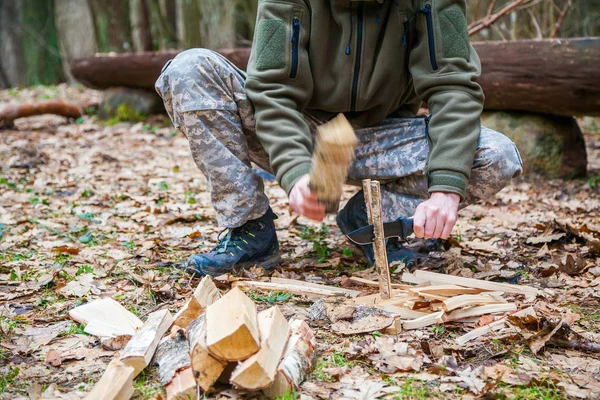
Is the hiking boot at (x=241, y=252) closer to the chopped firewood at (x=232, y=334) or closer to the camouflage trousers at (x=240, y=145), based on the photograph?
the camouflage trousers at (x=240, y=145)

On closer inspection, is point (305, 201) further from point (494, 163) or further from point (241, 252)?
point (494, 163)

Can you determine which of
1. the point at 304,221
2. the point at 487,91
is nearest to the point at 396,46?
the point at 304,221

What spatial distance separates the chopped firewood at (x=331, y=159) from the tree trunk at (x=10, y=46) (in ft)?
47.3

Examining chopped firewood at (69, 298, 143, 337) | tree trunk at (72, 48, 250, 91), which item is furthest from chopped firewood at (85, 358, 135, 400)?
tree trunk at (72, 48, 250, 91)

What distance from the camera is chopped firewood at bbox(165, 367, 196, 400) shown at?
161cm

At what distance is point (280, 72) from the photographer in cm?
239

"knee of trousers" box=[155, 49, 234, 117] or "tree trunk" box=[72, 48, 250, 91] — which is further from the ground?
"knee of trousers" box=[155, 49, 234, 117]

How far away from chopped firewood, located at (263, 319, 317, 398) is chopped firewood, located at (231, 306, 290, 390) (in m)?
0.02

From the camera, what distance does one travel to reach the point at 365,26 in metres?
2.44

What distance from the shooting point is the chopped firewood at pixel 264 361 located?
1.56m

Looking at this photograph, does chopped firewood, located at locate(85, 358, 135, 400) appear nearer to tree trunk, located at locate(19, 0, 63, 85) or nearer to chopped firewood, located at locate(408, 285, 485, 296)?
chopped firewood, located at locate(408, 285, 485, 296)

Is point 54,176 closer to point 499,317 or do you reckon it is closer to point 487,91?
point 487,91

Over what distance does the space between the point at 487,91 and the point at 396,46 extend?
2.67 metres

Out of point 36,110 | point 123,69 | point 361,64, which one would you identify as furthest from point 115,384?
point 36,110
